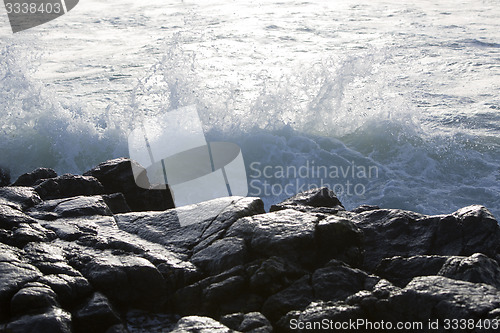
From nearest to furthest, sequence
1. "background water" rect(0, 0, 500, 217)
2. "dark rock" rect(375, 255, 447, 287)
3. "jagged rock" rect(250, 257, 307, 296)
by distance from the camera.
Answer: "jagged rock" rect(250, 257, 307, 296), "dark rock" rect(375, 255, 447, 287), "background water" rect(0, 0, 500, 217)

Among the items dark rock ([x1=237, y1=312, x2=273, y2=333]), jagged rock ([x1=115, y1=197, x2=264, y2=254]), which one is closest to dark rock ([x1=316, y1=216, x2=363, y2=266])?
jagged rock ([x1=115, y1=197, x2=264, y2=254])

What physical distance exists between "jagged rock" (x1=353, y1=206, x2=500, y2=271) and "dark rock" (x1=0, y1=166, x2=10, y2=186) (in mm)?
6420

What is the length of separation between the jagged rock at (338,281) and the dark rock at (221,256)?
2.08 feet

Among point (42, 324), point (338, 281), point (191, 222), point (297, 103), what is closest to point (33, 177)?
point (191, 222)

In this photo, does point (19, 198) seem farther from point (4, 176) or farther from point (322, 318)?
point (4, 176)

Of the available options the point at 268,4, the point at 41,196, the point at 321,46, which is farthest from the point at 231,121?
the point at 268,4

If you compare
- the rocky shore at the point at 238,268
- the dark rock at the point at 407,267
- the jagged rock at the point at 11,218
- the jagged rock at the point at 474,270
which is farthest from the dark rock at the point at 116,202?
the jagged rock at the point at 474,270

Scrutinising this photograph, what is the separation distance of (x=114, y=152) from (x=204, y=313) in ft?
23.4

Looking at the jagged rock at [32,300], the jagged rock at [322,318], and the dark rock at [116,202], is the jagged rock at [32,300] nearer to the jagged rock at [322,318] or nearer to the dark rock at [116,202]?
the jagged rock at [322,318]

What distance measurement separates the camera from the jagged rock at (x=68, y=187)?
631 cm

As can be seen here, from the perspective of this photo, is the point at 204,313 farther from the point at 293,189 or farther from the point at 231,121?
the point at 231,121

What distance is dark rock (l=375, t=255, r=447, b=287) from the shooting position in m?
4.95

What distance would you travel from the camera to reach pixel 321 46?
18.1 meters

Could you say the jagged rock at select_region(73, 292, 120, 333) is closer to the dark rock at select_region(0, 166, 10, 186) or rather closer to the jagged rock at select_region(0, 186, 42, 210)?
the jagged rock at select_region(0, 186, 42, 210)
